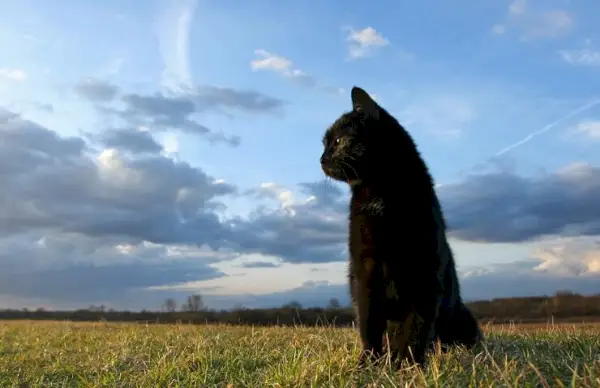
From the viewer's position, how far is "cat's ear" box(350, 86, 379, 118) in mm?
5781

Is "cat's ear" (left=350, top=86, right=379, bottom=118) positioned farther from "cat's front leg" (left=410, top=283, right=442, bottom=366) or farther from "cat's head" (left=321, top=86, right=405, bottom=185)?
"cat's front leg" (left=410, top=283, right=442, bottom=366)

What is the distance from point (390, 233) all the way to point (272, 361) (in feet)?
7.72

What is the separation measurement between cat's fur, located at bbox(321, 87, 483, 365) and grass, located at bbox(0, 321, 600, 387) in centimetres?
40

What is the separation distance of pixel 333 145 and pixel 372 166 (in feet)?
1.93

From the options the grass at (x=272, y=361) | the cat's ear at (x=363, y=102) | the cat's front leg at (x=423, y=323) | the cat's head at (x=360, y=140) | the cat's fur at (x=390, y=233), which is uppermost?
the cat's ear at (x=363, y=102)

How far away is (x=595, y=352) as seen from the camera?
6.07 metres

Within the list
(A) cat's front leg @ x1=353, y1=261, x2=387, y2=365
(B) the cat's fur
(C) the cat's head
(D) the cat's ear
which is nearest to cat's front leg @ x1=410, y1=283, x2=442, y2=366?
(B) the cat's fur

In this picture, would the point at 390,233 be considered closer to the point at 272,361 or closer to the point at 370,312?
the point at 370,312

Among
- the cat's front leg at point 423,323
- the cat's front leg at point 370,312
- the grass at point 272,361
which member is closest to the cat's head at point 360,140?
the cat's front leg at point 370,312

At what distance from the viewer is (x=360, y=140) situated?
18.7 ft

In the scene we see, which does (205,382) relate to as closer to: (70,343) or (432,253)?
(432,253)

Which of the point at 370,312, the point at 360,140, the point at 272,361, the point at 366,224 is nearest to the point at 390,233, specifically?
the point at 366,224

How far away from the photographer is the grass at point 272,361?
4742 mm

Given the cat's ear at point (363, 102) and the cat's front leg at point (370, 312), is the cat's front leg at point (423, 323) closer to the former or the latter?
the cat's front leg at point (370, 312)
